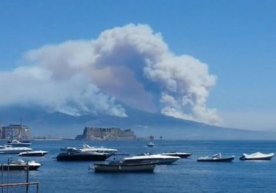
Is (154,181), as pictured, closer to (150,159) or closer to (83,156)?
(150,159)

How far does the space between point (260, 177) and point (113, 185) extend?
→ 23.3 metres

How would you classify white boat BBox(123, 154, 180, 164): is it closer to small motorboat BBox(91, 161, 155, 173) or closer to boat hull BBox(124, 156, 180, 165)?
boat hull BBox(124, 156, 180, 165)

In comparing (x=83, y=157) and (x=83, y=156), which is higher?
(x=83, y=156)

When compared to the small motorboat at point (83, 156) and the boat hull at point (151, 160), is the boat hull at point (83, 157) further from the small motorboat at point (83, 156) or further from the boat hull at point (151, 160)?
the boat hull at point (151, 160)

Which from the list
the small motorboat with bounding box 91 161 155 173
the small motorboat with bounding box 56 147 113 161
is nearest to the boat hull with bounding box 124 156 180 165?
the small motorboat with bounding box 91 161 155 173

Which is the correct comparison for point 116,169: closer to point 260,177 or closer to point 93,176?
point 93,176

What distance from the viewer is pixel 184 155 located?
445 feet

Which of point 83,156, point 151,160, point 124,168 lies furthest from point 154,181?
point 83,156

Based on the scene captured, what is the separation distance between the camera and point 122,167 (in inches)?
3541

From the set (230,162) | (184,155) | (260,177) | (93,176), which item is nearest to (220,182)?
(260,177)

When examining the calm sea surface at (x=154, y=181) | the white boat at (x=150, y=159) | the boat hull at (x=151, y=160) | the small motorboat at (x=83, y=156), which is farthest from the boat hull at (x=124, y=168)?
the small motorboat at (x=83, y=156)

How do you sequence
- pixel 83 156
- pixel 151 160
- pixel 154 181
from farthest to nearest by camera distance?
pixel 83 156, pixel 151 160, pixel 154 181

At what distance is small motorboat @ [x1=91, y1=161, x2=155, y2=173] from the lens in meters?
89.3

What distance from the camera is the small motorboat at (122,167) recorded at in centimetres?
8931
